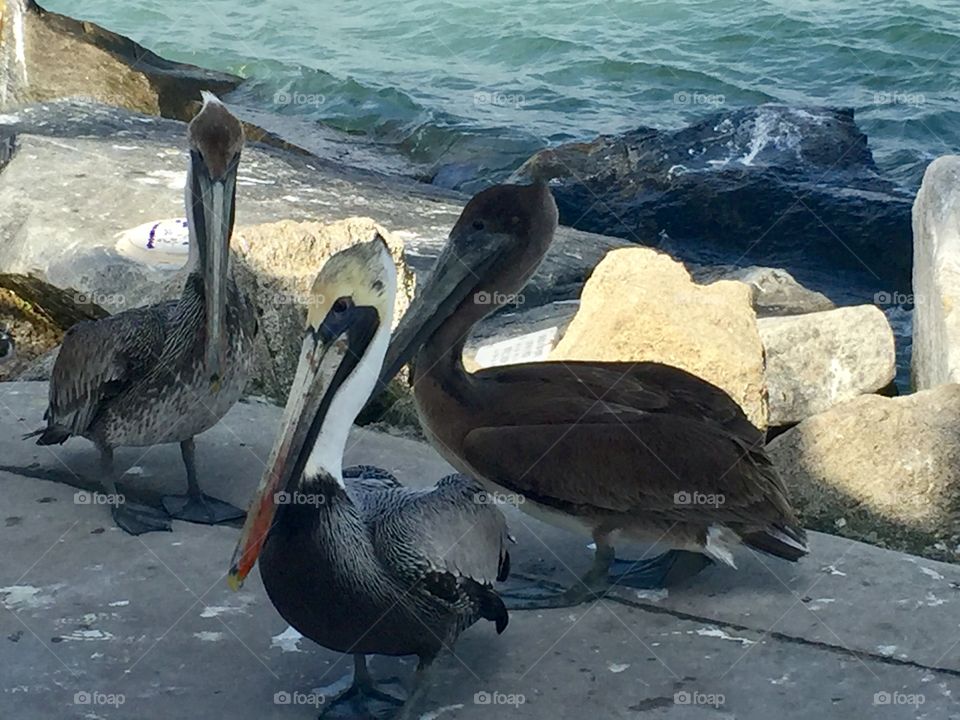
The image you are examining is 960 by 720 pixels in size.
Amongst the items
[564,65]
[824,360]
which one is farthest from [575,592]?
[564,65]

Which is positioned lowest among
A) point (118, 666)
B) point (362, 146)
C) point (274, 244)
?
point (362, 146)

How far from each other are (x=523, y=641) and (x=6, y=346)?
4.31m

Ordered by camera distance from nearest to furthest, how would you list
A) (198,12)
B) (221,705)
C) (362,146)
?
(221,705), (362,146), (198,12)

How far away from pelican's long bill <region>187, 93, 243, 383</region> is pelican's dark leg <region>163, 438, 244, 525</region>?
1.29 feet

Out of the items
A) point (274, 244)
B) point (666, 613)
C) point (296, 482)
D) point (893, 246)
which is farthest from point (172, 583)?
point (893, 246)

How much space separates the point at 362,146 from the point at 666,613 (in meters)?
10.0

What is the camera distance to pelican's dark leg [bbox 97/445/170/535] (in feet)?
14.4

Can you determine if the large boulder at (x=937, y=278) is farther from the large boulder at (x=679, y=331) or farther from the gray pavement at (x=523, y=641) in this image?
the gray pavement at (x=523, y=641)

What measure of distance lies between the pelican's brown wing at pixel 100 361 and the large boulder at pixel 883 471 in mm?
2431

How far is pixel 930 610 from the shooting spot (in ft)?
13.2

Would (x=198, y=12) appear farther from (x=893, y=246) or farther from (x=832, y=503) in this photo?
(x=832, y=503)

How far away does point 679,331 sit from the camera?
5371mm

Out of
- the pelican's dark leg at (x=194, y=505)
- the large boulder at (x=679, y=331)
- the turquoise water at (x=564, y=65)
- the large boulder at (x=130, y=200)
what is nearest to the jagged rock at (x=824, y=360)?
the large boulder at (x=679, y=331)

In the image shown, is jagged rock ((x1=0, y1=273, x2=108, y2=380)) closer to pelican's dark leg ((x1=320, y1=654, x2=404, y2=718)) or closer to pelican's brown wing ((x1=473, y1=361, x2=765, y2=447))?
pelican's brown wing ((x1=473, y1=361, x2=765, y2=447))
